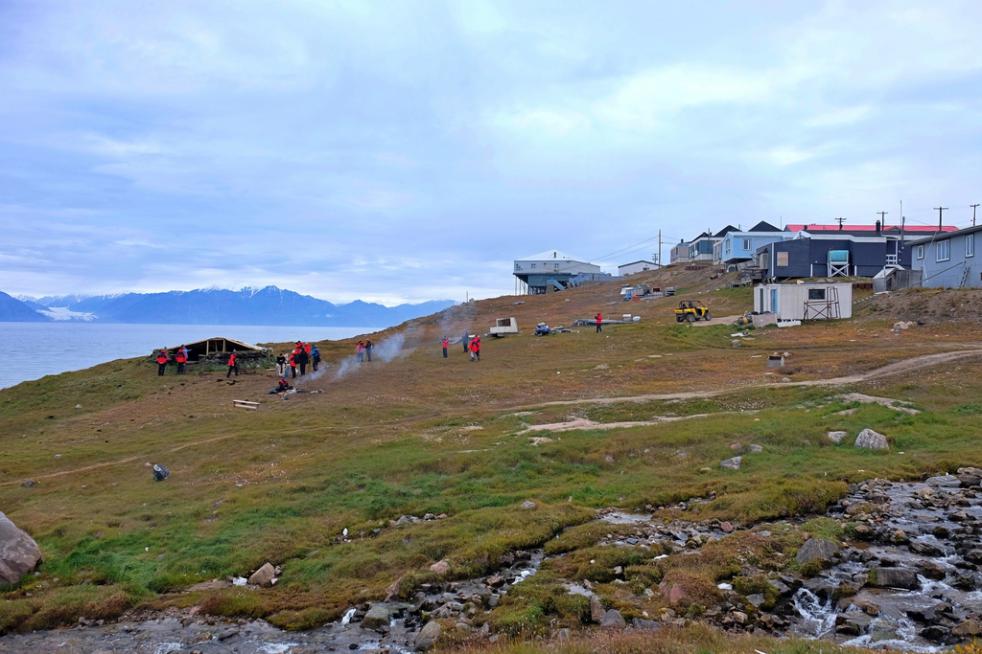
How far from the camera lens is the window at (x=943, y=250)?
5919 cm

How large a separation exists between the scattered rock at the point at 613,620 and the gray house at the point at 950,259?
5582 cm

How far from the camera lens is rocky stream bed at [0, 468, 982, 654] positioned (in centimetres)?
1209

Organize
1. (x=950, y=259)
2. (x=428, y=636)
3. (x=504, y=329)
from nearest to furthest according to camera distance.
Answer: (x=428, y=636) → (x=950, y=259) → (x=504, y=329)

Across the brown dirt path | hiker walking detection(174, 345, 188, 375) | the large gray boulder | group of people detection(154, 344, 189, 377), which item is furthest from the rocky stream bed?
hiker walking detection(174, 345, 188, 375)

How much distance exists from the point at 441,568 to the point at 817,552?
8227mm

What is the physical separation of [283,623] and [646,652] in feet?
25.5

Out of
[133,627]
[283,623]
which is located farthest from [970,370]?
[133,627]

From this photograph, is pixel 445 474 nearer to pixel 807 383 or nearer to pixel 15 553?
pixel 15 553

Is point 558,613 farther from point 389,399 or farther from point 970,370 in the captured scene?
point 970,370

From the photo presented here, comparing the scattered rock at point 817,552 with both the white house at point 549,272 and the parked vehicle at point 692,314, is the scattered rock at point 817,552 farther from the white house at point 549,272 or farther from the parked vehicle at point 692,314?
the white house at point 549,272

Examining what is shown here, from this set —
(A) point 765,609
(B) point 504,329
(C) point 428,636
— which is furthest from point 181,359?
(A) point 765,609

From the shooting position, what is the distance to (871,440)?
2361cm

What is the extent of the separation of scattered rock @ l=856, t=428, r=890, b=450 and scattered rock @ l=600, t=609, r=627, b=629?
49.7ft

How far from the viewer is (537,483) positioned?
22.1m
